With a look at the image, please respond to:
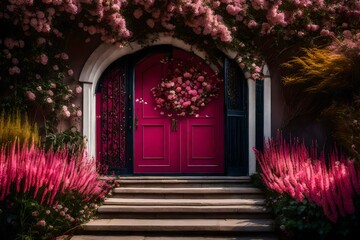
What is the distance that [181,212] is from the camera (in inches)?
285

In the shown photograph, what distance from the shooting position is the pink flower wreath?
9.40 m

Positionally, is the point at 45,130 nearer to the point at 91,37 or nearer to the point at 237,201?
the point at 91,37

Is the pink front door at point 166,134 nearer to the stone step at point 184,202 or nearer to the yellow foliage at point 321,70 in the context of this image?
the yellow foliage at point 321,70

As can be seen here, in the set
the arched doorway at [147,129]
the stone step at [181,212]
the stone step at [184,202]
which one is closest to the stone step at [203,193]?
the stone step at [184,202]

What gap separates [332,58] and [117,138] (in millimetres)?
4142

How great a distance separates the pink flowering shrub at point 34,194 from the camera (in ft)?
19.1

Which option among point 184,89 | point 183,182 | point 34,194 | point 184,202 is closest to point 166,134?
point 184,89

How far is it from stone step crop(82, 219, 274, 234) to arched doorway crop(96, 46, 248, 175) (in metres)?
2.53

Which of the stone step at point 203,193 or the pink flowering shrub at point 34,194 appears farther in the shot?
the stone step at point 203,193

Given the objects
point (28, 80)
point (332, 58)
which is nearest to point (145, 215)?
point (28, 80)

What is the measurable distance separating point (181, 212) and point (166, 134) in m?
2.54

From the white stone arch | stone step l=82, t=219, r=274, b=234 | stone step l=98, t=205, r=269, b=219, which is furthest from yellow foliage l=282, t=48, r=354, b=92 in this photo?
stone step l=82, t=219, r=274, b=234

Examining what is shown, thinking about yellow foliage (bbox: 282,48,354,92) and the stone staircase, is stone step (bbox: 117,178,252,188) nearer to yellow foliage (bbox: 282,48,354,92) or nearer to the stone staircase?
the stone staircase

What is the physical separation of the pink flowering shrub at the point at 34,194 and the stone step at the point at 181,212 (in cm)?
90
